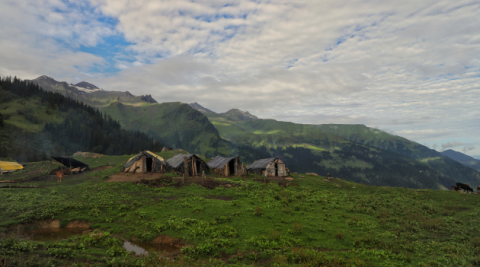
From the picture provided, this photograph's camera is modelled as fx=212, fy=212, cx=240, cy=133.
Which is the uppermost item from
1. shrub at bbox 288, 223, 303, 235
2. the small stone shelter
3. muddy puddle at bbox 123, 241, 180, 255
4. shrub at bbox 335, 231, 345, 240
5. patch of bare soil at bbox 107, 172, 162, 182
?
the small stone shelter

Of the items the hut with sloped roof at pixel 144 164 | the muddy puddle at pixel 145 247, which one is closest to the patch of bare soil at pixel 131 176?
the hut with sloped roof at pixel 144 164

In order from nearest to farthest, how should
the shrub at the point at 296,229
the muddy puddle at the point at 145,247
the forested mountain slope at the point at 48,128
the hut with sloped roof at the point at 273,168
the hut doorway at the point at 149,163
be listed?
1. the muddy puddle at the point at 145,247
2. the shrub at the point at 296,229
3. the hut doorway at the point at 149,163
4. the hut with sloped roof at the point at 273,168
5. the forested mountain slope at the point at 48,128

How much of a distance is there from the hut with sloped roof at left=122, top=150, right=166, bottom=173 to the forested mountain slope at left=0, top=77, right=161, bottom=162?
69251 mm

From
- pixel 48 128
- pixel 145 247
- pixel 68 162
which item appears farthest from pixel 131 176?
pixel 48 128

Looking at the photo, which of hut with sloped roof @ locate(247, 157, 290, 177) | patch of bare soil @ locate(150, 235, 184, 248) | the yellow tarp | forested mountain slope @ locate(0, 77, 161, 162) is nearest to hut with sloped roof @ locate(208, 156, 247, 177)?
hut with sloped roof @ locate(247, 157, 290, 177)

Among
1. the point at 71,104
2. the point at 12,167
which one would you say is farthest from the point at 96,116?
the point at 12,167

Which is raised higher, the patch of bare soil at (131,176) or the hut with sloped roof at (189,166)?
the hut with sloped roof at (189,166)

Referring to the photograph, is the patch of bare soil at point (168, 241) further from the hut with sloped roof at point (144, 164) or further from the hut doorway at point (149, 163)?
the hut doorway at point (149, 163)

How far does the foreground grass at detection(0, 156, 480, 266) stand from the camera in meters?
14.1

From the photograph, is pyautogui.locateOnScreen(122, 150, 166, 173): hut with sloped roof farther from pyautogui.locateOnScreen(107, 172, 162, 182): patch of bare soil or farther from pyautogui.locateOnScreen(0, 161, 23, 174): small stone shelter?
pyautogui.locateOnScreen(0, 161, 23, 174): small stone shelter

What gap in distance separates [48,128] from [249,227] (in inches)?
6481

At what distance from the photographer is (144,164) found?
50.5m

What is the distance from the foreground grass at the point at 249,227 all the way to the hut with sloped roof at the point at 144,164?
16.7 metres

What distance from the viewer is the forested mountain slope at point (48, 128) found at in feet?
345
